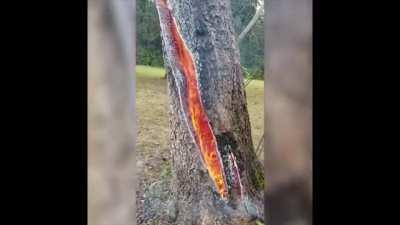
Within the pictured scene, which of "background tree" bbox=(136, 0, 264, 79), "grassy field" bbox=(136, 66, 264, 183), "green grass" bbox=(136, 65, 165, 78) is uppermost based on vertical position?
"background tree" bbox=(136, 0, 264, 79)

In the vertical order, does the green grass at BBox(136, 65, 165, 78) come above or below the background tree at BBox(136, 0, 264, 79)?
below

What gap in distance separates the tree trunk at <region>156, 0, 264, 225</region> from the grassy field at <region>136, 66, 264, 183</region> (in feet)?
0.11

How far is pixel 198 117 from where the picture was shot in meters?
1.88

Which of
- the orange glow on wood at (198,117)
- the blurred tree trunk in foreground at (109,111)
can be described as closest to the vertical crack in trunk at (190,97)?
the orange glow on wood at (198,117)

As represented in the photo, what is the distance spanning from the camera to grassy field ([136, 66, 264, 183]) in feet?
6.09

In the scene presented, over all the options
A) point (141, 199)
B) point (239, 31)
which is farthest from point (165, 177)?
point (239, 31)

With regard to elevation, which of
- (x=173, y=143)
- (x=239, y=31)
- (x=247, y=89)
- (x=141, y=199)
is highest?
(x=239, y=31)

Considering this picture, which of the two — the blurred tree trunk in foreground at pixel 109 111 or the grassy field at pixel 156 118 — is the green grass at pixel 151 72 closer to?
the grassy field at pixel 156 118

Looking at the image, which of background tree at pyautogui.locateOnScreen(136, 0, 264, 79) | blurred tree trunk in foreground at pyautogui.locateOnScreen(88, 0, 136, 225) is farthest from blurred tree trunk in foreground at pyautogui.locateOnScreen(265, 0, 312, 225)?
background tree at pyautogui.locateOnScreen(136, 0, 264, 79)

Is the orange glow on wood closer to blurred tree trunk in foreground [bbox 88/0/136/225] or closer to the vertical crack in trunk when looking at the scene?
the vertical crack in trunk

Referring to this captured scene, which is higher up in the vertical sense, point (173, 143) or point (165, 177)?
point (173, 143)
